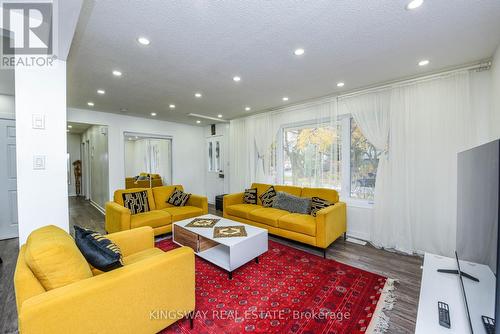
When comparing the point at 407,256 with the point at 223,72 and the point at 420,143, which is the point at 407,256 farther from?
the point at 223,72

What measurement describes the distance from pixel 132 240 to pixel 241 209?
2035mm

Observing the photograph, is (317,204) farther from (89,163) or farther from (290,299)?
(89,163)

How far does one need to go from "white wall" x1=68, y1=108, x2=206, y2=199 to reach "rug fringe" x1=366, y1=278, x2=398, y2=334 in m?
5.21

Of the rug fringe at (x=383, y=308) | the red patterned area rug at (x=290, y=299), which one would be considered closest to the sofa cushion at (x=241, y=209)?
the red patterned area rug at (x=290, y=299)

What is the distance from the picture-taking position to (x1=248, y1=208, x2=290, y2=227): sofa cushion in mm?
3323

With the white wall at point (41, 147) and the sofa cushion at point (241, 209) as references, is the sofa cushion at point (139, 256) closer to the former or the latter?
the white wall at point (41, 147)

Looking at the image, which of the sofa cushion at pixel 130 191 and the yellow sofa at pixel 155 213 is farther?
the sofa cushion at pixel 130 191

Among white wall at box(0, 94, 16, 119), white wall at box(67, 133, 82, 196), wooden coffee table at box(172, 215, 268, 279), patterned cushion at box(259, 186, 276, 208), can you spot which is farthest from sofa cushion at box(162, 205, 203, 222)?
white wall at box(67, 133, 82, 196)

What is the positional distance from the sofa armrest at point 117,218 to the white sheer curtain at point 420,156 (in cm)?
372

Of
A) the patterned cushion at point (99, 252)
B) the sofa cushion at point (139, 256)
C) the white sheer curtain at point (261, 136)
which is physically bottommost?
the sofa cushion at point (139, 256)

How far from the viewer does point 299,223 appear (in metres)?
2.99

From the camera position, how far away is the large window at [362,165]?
3.39 m

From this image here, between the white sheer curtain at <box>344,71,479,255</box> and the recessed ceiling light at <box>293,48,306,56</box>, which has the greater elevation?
the recessed ceiling light at <box>293,48,306,56</box>

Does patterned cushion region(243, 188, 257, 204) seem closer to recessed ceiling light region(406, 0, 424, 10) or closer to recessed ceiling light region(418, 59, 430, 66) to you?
recessed ceiling light region(418, 59, 430, 66)
